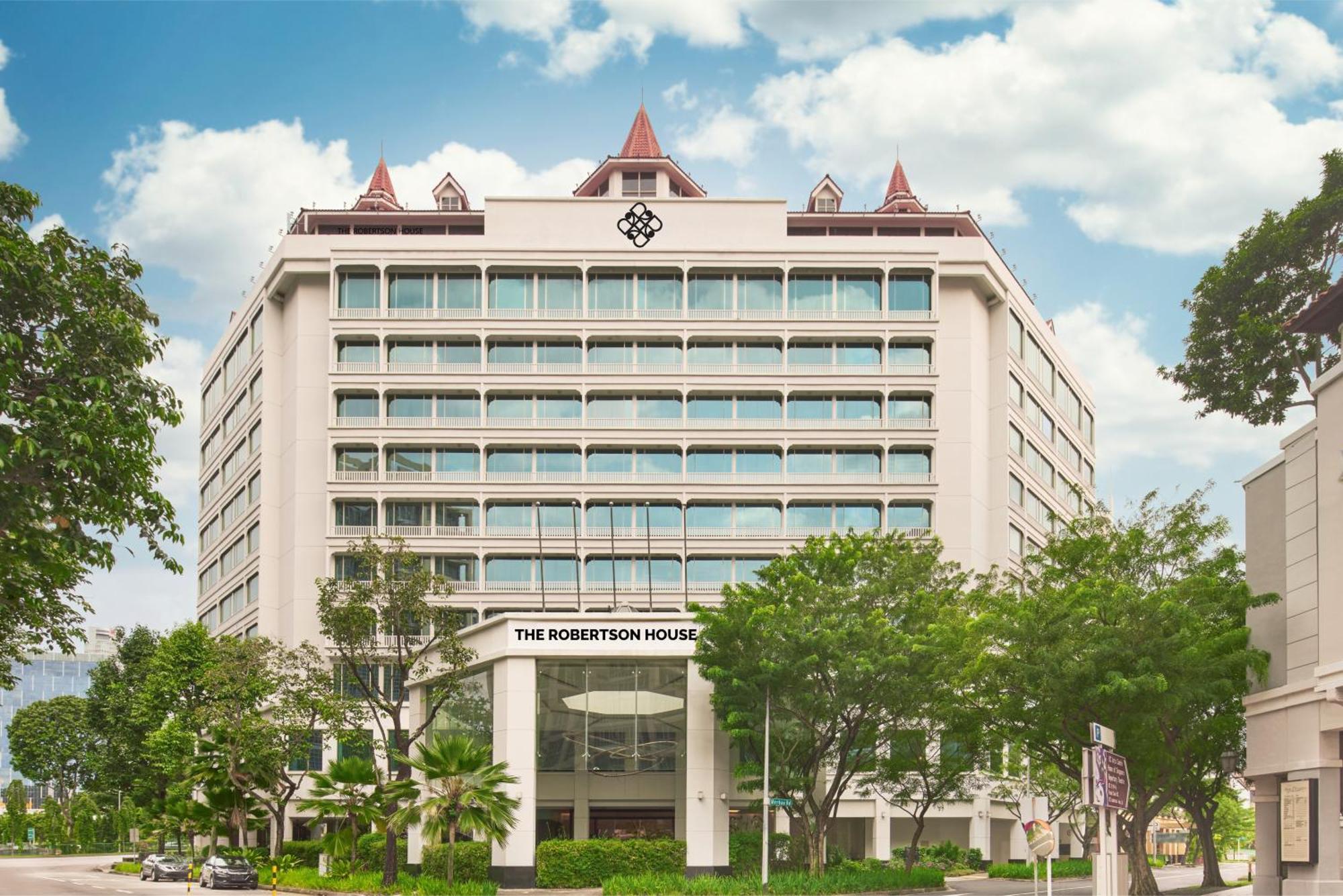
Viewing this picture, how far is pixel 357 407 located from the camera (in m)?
90.9

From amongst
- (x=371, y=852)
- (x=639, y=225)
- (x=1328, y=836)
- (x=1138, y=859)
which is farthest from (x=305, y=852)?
(x=1328, y=836)

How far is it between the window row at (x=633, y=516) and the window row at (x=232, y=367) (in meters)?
17.7

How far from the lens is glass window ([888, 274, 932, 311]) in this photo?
91.2 metres

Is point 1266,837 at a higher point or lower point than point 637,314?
lower

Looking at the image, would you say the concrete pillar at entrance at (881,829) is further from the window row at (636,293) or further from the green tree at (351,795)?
the green tree at (351,795)

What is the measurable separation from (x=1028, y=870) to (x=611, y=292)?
41.7 m

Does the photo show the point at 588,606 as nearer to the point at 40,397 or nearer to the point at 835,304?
the point at 835,304

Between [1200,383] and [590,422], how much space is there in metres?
44.1

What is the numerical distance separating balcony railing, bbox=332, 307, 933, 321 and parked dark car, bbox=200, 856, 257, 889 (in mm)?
38601

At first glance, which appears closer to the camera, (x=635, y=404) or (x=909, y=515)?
(x=909, y=515)

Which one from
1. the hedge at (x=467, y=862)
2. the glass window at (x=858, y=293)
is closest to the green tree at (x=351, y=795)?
the hedge at (x=467, y=862)

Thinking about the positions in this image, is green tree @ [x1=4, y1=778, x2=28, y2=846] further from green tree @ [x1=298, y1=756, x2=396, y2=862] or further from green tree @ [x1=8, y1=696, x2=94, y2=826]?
green tree @ [x1=298, y1=756, x2=396, y2=862]

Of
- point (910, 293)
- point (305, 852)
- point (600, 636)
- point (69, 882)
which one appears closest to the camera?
point (600, 636)

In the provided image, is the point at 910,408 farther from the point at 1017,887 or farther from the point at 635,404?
the point at 1017,887
